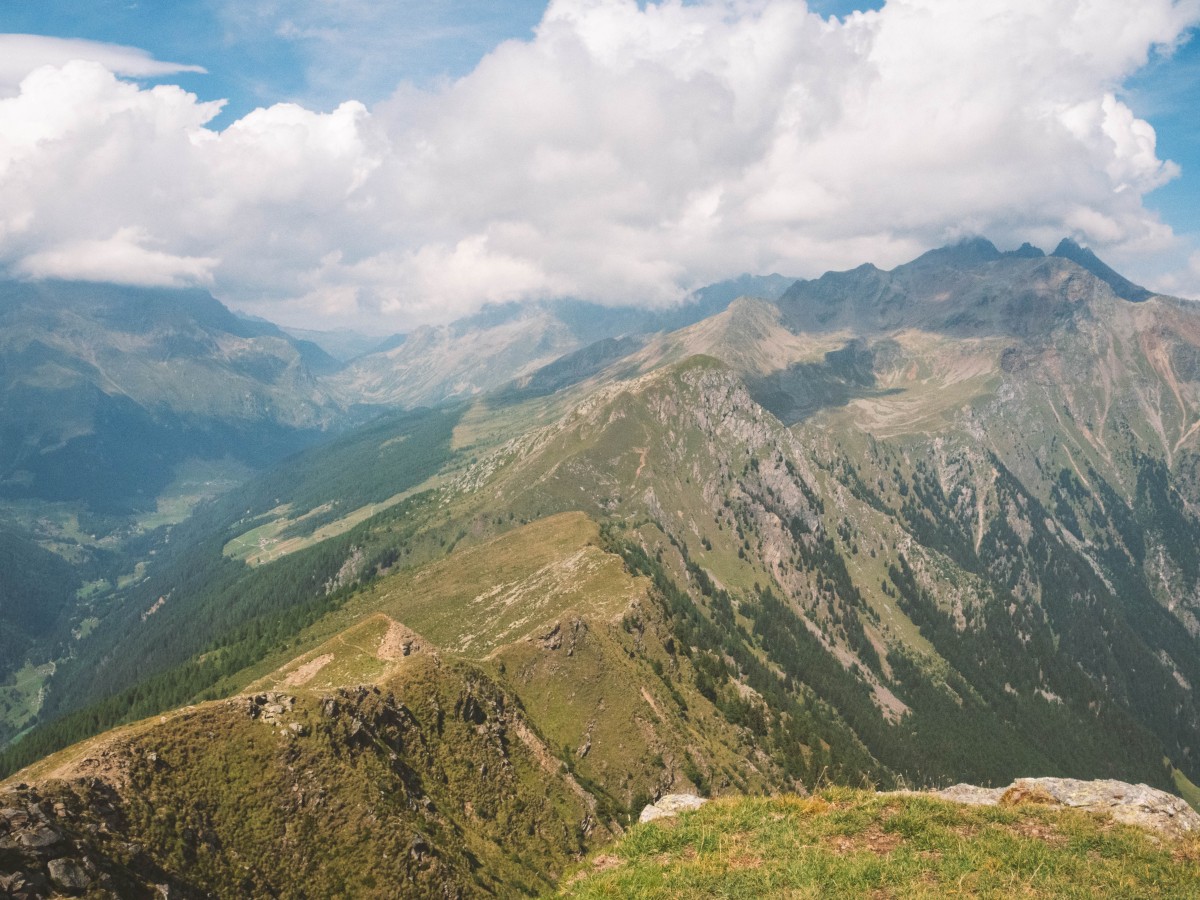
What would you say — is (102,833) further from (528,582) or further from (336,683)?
(528,582)

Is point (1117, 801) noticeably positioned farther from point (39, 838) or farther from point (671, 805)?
point (39, 838)

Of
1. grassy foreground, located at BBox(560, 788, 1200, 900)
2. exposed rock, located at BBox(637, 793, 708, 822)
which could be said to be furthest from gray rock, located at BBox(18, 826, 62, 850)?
exposed rock, located at BBox(637, 793, 708, 822)

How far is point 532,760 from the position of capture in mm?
82125

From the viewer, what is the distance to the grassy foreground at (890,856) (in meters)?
21.5

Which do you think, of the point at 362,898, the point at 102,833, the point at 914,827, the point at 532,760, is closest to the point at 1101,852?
the point at 914,827

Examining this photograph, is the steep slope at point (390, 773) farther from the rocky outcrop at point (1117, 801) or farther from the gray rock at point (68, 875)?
the rocky outcrop at point (1117, 801)

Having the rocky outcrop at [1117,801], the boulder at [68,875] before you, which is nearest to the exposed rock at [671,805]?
the rocky outcrop at [1117,801]

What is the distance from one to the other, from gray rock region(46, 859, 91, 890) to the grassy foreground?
30.6 meters

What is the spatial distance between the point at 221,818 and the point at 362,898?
1314 cm

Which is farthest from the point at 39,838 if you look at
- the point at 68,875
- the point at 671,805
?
the point at 671,805

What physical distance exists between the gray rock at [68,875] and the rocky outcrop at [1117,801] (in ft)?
158

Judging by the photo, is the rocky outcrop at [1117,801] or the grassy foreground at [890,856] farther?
the rocky outcrop at [1117,801]

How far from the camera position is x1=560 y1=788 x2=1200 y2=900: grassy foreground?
70.7 feet

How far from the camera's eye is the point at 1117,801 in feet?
93.2
